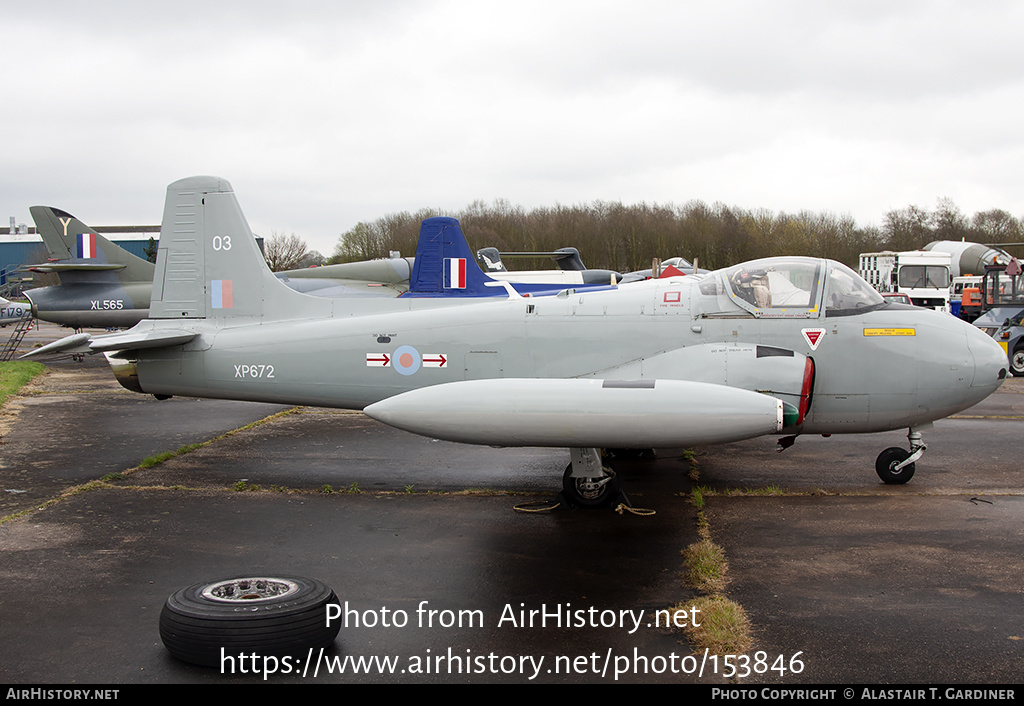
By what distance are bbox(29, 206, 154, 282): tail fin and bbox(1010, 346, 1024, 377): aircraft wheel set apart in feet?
79.5

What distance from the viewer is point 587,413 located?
640cm

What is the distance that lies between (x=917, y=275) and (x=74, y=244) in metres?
34.5

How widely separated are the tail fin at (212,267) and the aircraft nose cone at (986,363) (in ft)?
23.1

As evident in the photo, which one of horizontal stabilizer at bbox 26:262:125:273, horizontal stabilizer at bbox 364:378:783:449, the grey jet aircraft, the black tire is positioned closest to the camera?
the black tire

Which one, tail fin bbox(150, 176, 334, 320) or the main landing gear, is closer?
the main landing gear

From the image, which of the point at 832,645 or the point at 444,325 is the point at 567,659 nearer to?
the point at 832,645

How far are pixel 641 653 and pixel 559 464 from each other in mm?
5359

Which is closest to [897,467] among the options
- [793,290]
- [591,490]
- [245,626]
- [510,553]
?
[793,290]

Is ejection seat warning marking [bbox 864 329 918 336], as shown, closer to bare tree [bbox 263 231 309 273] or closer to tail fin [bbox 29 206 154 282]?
tail fin [bbox 29 206 154 282]

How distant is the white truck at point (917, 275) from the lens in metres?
36.1

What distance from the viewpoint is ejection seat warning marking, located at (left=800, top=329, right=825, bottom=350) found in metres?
7.87

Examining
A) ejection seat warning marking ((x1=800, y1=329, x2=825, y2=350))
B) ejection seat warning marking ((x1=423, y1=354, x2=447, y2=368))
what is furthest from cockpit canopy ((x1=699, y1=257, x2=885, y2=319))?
ejection seat warning marking ((x1=423, y1=354, x2=447, y2=368))

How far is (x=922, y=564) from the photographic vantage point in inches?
241

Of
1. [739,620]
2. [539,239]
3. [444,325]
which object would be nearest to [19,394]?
[444,325]
